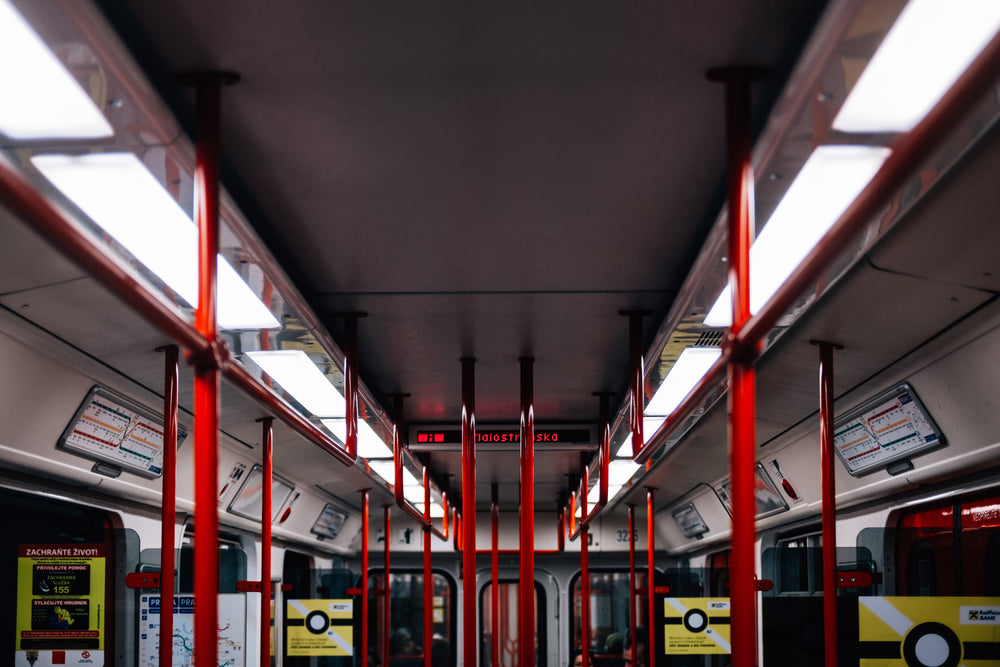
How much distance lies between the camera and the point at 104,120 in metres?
2.36

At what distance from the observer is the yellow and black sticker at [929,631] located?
4.07m

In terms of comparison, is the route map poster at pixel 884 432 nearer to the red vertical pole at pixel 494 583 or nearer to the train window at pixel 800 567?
the train window at pixel 800 567

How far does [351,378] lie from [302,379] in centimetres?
26

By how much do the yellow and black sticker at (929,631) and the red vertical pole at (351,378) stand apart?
253 cm

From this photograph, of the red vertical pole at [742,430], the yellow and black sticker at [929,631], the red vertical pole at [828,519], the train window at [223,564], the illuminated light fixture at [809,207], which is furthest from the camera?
the train window at [223,564]

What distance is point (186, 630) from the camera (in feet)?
18.5

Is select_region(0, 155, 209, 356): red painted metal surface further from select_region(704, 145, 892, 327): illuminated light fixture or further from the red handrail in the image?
the red handrail

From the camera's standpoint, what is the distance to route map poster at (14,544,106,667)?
15.0ft

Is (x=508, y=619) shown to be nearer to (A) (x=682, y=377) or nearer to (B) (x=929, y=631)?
(A) (x=682, y=377)

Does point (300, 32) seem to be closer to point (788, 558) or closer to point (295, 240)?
point (295, 240)

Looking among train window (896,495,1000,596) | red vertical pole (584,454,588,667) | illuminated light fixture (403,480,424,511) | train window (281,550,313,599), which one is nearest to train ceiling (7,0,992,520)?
train window (896,495,1000,596)

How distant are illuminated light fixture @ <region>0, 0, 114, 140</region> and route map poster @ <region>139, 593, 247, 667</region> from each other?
3.19 meters

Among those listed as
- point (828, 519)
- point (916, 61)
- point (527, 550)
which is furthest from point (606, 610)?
point (916, 61)

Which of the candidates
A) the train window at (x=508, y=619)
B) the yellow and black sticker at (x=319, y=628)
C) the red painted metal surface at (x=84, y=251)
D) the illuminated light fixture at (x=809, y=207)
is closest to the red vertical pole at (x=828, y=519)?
the illuminated light fixture at (x=809, y=207)
